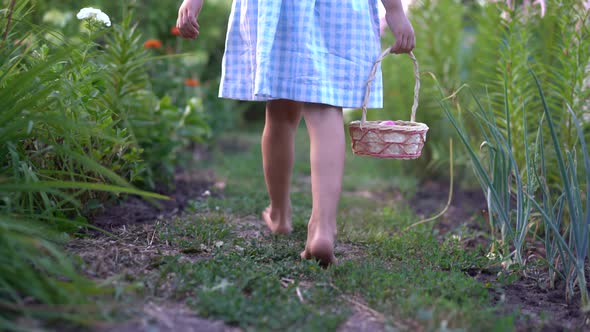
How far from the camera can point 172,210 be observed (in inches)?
109

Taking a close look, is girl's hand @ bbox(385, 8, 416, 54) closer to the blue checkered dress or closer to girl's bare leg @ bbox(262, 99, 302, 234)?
the blue checkered dress

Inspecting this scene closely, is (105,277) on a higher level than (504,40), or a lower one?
lower

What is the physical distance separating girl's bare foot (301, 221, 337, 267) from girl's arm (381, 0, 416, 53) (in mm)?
708

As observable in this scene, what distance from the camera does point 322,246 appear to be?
183 cm

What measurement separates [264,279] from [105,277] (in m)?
0.45

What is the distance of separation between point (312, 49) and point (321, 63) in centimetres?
6

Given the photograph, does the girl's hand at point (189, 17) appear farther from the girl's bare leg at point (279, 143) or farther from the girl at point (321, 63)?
the girl's bare leg at point (279, 143)

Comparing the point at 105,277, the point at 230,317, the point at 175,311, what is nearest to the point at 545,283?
the point at 230,317

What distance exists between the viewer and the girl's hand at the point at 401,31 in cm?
197

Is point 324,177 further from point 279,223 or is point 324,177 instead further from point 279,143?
point 279,223

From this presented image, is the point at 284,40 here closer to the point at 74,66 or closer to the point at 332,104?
the point at 332,104

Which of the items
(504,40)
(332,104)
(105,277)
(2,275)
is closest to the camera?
(2,275)

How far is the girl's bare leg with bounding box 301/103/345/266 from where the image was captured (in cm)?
185

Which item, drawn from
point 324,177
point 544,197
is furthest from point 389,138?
point 544,197
